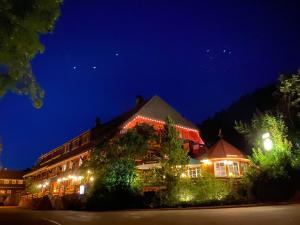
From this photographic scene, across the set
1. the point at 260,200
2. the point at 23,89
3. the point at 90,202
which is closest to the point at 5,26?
the point at 23,89

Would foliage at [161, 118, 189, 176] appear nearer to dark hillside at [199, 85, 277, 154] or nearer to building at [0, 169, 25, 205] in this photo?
dark hillside at [199, 85, 277, 154]

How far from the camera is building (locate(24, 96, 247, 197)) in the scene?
31.8 m

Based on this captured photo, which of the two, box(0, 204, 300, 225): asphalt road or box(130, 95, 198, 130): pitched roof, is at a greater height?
box(130, 95, 198, 130): pitched roof

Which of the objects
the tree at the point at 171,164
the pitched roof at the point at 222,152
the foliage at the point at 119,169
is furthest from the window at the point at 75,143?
the tree at the point at 171,164

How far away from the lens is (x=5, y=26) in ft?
25.7

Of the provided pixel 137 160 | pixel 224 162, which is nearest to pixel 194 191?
pixel 137 160

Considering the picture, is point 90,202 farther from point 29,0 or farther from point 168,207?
point 29,0

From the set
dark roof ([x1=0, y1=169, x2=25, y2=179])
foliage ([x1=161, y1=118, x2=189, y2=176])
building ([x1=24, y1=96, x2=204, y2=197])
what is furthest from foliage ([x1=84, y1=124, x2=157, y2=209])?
dark roof ([x1=0, y1=169, x2=25, y2=179])

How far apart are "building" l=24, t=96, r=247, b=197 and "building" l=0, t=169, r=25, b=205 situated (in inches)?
804

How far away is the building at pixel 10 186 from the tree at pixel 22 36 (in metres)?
60.3

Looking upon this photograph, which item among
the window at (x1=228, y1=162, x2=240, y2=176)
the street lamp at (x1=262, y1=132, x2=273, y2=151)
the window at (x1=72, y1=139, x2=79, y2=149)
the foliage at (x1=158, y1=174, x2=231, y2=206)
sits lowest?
the foliage at (x1=158, y1=174, x2=231, y2=206)

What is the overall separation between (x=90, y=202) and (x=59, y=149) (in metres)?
26.0

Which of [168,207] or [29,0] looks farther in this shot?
[168,207]

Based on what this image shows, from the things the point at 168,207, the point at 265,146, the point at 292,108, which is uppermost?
the point at 292,108
